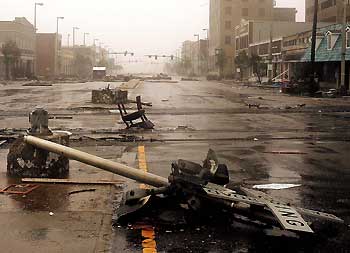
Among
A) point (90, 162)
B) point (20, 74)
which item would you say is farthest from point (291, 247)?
point (20, 74)

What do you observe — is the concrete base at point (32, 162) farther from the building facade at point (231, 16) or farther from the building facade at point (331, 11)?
the building facade at point (231, 16)

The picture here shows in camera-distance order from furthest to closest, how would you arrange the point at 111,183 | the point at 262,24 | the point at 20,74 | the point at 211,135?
the point at 262,24
the point at 20,74
the point at 211,135
the point at 111,183

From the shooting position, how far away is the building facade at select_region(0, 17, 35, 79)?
335 feet

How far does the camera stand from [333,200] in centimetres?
807

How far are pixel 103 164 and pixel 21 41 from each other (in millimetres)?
114342

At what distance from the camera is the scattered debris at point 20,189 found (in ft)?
26.8

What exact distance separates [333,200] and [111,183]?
3362 mm

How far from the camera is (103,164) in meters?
7.83

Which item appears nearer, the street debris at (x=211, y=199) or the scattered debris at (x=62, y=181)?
the street debris at (x=211, y=199)

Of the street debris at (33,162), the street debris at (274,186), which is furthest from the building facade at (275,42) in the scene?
the street debris at (33,162)

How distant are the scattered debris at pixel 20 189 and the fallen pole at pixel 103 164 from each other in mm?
626

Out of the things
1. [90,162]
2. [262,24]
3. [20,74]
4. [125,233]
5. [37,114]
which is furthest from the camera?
[262,24]

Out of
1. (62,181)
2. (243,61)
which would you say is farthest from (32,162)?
(243,61)

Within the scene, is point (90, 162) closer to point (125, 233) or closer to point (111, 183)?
point (111, 183)
